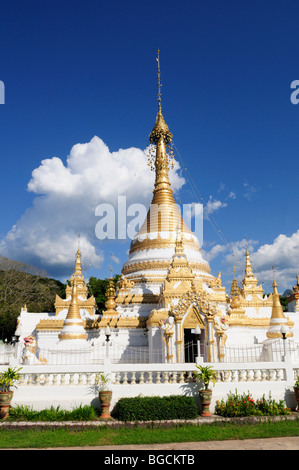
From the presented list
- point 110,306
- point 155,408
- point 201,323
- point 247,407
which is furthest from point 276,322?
point 155,408

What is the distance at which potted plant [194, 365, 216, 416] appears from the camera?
11859 mm

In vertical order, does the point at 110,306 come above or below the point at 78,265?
below

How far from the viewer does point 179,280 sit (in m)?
24.2

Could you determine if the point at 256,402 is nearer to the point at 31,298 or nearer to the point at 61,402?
the point at 61,402

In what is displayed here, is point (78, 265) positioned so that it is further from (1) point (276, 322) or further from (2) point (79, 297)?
(1) point (276, 322)

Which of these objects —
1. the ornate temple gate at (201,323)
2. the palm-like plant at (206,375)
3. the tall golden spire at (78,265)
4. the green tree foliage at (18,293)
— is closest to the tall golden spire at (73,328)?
the ornate temple gate at (201,323)

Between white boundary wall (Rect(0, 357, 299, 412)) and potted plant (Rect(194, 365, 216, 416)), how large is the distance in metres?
0.31

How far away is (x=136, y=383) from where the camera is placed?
505 inches

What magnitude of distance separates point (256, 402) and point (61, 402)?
6.40 metres

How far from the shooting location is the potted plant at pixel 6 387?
11.5 meters

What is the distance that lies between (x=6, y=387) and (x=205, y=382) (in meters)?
6.46

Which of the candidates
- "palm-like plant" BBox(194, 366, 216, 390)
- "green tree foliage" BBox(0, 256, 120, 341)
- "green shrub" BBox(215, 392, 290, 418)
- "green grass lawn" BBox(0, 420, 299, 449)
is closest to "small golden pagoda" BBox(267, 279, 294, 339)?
"green shrub" BBox(215, 392, 290, 418)
